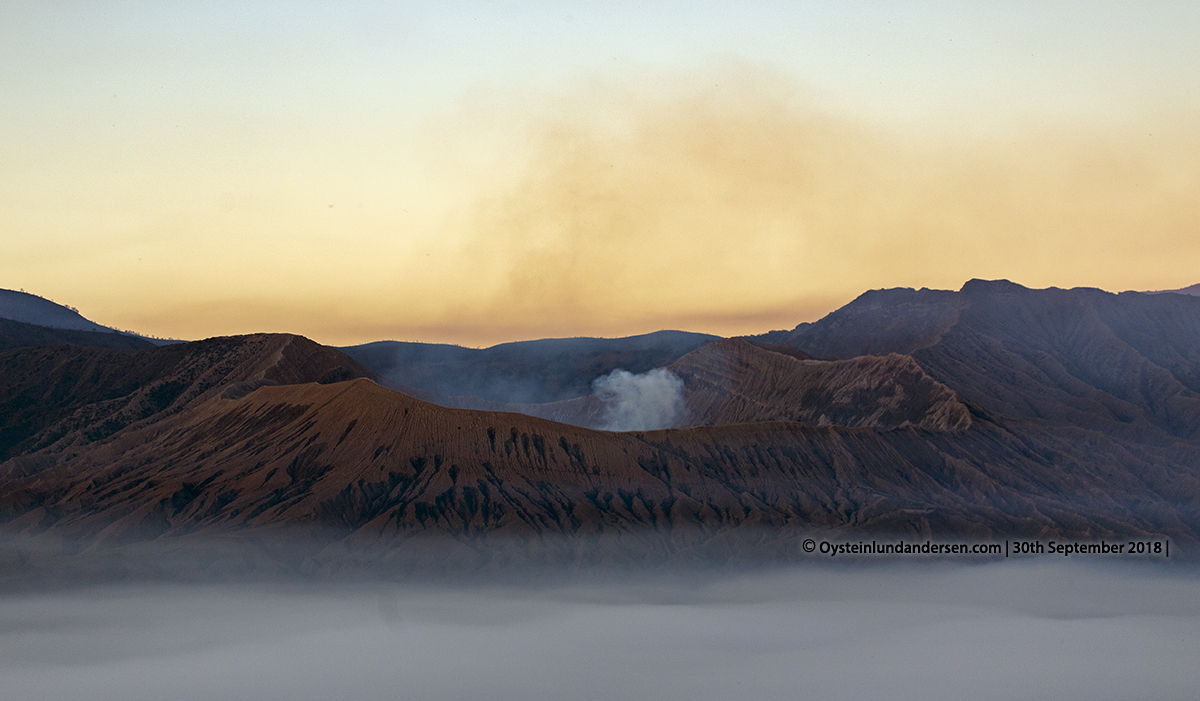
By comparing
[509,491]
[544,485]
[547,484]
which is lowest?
[509,491]

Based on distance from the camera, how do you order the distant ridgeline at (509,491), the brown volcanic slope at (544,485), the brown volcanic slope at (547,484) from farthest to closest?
the brown volcanic slope at (544,485), the brown volcanic slope at (547,484), the distant ridgeline at (509,491)

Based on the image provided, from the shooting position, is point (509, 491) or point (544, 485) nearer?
point (509, 491)

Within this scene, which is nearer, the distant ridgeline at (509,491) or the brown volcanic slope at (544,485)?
the distant ridgeline at (509,491)

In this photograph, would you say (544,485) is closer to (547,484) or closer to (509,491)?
(547,484)

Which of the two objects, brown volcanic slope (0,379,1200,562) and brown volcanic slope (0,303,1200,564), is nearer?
brown volcanic slope (0,303,1200,564)

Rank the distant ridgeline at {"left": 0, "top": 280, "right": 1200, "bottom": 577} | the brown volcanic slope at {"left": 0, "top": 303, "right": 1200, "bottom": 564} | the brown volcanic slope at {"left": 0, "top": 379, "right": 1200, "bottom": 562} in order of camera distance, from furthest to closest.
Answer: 1. the brown volcanic slope at {"left": 0, "top": 379, "right": 1200, "bottom": 562}
2. the brown volcanic slope at {"left": 0, "top": 303, "right": 1200, "bottom": 564}
3. the distant ridgeline at {"left": 0, "top": 280, "right": 1200, "bottom": 577}

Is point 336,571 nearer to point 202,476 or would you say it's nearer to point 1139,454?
point 202,476

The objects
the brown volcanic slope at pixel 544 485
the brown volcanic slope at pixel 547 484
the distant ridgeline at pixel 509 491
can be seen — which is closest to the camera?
the distant ridgeline at pixel 509 491

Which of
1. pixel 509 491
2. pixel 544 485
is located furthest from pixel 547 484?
pixel 509 491

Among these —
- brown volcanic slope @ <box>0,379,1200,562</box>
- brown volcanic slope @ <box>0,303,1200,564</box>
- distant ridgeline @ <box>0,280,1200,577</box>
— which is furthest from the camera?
brown volcanic slope @ <box>0,379,1200,562</box>

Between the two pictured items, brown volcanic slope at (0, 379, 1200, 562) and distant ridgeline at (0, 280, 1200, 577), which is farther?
brown volcanic slope at (0, 379, 1200, 562)

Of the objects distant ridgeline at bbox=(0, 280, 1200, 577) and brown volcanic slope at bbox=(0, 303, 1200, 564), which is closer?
distant ridgeline at bbox=(0, 280, 1200, 577)

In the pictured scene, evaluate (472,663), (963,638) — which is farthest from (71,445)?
(963,638)

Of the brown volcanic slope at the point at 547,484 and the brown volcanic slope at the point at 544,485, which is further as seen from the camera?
the brown volcanic slope at the point at 544,485
